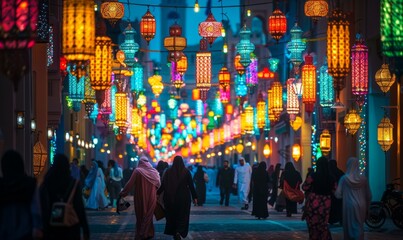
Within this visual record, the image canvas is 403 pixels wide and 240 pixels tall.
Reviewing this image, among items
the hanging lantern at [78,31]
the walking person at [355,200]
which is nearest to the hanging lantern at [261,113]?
the walking person at [355,200]

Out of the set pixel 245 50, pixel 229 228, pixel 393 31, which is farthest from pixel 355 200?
pixel 245 50

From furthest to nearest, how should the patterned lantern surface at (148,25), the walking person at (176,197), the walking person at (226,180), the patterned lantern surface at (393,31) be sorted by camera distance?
the walking person at (226,180) → the patterned lantern surface at (148,25) → the walking person at (176,197) → the patterned lantern surface at (393,31)

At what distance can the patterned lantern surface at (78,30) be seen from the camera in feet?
65.6

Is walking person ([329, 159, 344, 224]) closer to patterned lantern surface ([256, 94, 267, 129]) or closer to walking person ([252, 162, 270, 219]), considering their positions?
walking person ([252, 162, 270, 219])

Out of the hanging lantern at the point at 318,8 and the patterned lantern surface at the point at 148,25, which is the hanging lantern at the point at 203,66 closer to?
the patterned lantern surface at the point at 148,25

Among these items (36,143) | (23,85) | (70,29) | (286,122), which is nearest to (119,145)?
(286,122)

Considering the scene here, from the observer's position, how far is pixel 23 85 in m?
26.6

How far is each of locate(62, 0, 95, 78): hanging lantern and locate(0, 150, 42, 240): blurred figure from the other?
532cm

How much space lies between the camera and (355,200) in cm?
2236

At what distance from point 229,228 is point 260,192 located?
7.08 meters

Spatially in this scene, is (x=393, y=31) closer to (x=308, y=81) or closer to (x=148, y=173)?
(x=148, y=173)

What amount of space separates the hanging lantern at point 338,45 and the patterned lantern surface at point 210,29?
10.1 m

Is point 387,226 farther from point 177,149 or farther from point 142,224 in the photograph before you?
point 177,149

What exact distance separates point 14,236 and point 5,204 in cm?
41
